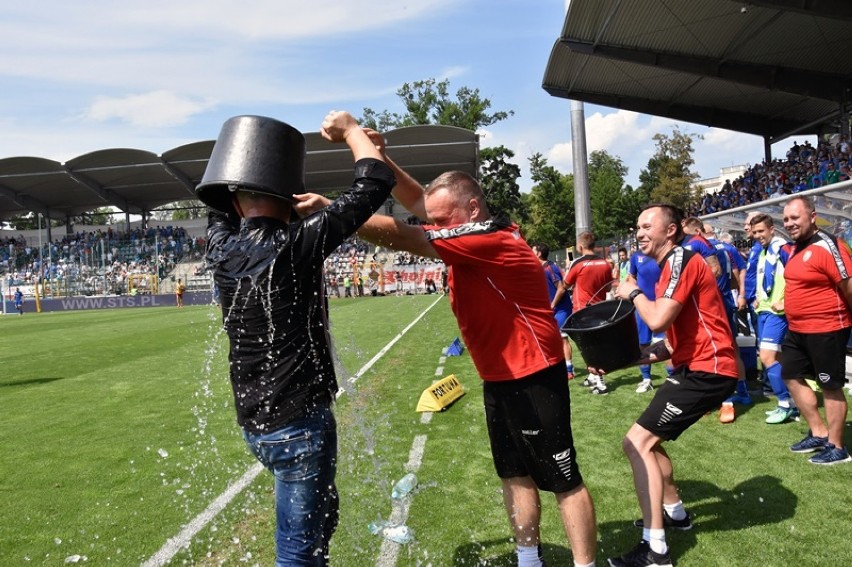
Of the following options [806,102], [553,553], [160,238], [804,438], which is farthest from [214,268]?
[160,238]

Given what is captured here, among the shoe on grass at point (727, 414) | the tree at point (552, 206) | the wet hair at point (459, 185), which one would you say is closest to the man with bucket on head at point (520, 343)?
the wet hair at point (459, 185)

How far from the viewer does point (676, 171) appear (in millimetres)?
62938

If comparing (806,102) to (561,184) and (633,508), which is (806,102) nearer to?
(633,508)

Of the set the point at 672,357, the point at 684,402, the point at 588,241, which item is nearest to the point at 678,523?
the point at 684,402

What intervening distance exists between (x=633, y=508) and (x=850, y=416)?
3313mm

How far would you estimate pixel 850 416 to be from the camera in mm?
6281

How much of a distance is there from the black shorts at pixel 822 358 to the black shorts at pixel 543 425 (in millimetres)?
3308

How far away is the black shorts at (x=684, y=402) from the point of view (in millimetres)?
3777

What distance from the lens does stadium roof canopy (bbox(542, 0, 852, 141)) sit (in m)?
19.1

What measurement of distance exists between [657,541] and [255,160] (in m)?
2.95

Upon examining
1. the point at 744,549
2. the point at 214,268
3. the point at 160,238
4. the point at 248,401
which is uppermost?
the point at 160,238

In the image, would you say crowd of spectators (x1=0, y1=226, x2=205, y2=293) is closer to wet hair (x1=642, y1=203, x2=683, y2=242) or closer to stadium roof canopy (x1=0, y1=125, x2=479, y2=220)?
stadium roof canopy (x1=0, y1=125, x2=479, y2=220)

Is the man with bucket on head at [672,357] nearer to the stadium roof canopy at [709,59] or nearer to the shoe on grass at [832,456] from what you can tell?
the shoe on grass at [832,456]

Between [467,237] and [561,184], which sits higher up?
[561,184]
